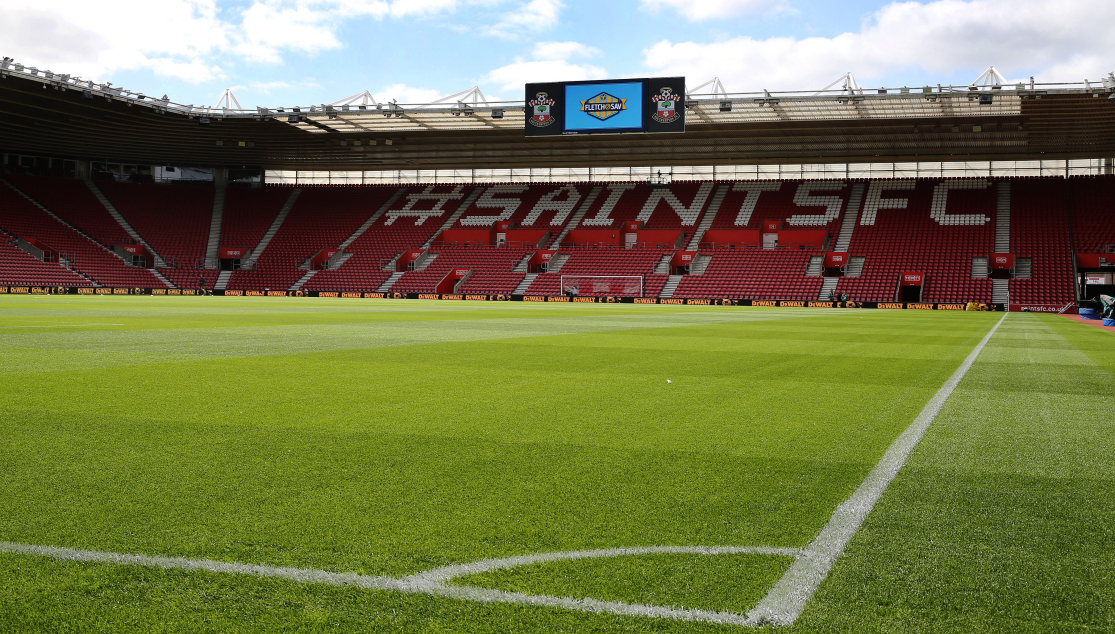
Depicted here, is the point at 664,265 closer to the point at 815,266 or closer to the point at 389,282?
the point at 815,266

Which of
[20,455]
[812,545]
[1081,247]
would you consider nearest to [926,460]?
[812,545]

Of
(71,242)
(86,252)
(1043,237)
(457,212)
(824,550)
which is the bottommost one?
(824,550)

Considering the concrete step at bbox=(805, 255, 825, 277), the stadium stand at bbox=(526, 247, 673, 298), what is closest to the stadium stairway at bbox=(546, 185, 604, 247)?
the stadium stand at bbox=(526, 247, 673, 298)

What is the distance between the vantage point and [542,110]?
136ft

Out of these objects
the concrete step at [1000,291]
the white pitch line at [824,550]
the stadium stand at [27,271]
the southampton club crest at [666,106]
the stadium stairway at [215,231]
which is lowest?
the white pitch line at [824,550]

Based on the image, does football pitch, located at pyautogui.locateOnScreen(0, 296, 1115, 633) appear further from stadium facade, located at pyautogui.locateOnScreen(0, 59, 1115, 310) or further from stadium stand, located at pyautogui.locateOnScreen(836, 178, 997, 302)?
stadium stand, located at pyautogui.locateOnScreen(836, 178, 997, 302)

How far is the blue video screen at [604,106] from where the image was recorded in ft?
132

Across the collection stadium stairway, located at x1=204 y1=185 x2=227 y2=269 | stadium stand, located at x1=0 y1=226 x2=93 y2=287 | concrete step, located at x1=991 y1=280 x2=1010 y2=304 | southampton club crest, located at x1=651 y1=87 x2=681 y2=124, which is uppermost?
southampton club crest, located at x1=651 y1=87 x2=681 y2=124

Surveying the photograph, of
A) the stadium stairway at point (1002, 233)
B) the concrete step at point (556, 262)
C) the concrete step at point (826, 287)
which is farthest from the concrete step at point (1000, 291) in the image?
the concrete step at point (556, 262)

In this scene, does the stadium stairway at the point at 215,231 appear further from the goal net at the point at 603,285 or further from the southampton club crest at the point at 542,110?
the southampton club crest at the point at 542,110

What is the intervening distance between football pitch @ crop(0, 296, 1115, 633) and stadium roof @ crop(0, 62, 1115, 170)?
3658 cm

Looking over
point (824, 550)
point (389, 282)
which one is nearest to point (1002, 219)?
point (389, 282)

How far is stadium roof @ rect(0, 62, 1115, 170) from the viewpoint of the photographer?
39.2 m

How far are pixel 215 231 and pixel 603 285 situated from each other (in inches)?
1220
